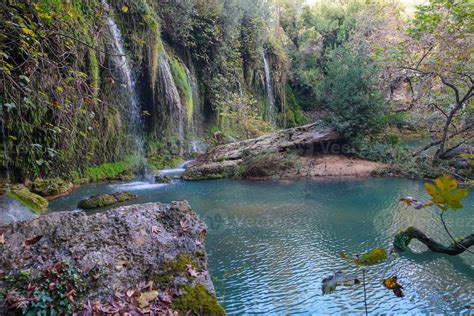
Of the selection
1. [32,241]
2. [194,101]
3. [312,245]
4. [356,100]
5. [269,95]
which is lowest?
[312,245]

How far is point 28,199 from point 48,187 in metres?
1.72

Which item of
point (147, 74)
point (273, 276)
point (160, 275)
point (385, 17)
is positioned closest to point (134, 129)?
point (147, 74)

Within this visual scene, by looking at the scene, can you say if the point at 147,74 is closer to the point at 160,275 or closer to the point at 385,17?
the point at 160,275

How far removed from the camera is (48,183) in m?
7.68

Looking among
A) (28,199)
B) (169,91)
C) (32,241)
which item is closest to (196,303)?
(32,241)

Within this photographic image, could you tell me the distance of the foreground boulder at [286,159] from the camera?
10.6m

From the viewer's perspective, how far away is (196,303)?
2.13 m

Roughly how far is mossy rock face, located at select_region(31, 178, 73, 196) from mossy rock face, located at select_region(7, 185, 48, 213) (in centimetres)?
121

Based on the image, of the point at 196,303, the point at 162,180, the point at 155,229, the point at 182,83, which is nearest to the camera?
the point at 196,303

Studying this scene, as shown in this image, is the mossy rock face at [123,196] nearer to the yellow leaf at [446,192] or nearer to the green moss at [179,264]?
the green moss at [179,264]

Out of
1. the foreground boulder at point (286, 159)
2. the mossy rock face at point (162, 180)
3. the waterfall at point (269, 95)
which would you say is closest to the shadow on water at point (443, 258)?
the foreground boulder at point (286, 159)

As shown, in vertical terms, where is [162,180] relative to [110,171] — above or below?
below

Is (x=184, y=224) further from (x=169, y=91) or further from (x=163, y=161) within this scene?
(x=163, y=161)

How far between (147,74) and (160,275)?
32.5 ft
